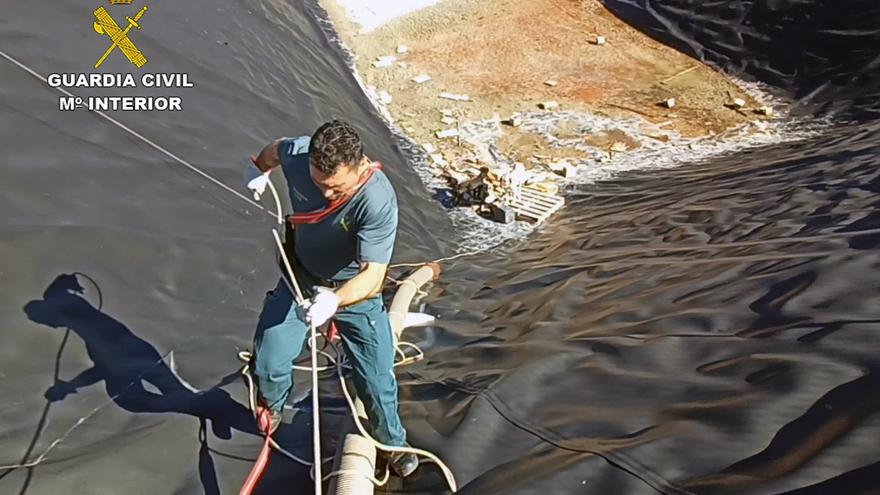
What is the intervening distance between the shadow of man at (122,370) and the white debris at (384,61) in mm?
8781

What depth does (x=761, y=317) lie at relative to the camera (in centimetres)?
394

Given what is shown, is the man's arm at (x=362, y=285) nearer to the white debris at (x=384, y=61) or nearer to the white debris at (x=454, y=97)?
the white debris at (x=454, y=97)

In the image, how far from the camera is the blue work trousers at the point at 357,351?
3.51 metres

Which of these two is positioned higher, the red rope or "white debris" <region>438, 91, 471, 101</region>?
"white debris" <region>438, 91, 471, 101</region>

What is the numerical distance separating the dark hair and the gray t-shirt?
213 millimetres

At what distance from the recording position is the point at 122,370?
3.97 metres

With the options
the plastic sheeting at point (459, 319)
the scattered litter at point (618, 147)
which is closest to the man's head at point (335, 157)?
the plastic sheeting at point (459, 319)

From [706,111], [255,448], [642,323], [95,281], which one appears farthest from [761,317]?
[706,111]

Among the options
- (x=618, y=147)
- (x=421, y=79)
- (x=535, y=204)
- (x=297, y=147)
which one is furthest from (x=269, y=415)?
(x=421, y=79)

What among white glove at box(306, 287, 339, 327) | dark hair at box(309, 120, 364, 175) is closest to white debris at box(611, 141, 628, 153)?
dark hair at box(309, 120, 364, 175)

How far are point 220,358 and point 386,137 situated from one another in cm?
537

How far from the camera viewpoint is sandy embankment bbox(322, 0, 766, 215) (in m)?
10.4

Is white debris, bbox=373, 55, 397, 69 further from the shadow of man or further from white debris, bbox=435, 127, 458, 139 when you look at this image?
the shadow of man

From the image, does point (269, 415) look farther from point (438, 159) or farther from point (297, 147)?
point (438, 159)
